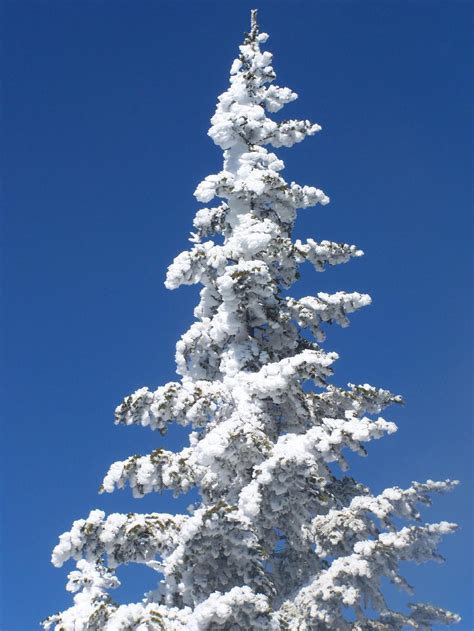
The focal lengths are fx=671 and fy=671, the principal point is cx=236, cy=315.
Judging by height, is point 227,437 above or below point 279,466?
above

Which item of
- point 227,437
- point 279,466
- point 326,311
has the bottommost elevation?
point 279,466

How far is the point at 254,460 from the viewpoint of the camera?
522 inches

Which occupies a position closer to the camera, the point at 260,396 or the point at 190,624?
the point at 190,624

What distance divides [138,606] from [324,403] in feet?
20.2

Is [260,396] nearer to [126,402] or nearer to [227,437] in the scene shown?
[227,437]

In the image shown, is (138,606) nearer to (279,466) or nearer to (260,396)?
(279,466)

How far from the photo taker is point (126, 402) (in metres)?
14.8

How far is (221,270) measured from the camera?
53.1 feet

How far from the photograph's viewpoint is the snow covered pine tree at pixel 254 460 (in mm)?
11930

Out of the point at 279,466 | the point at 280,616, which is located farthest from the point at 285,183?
the point at 280,616

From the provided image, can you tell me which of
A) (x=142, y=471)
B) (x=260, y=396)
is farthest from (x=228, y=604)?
(x=260, y=396)

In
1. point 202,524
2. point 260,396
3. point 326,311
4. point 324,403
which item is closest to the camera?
point 202,524

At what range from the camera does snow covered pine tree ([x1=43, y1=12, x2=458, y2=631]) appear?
11930 mm

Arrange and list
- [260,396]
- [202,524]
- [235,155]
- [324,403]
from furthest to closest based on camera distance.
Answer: [235,155] → [324,403] → [260,396] → [202,524]
